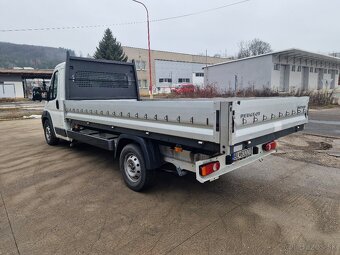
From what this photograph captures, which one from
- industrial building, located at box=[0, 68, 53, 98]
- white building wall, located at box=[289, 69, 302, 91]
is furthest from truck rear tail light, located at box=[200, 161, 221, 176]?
industrial building, located at box=[0, 68, 53, 98]

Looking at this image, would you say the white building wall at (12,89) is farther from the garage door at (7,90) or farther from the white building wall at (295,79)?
the white building wall at (295,79)

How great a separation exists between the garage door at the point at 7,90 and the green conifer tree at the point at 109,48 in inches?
579

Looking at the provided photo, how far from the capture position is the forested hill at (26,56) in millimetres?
56906

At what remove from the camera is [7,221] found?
11.1 feet

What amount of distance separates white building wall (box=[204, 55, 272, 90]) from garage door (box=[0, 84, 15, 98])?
30692 mm

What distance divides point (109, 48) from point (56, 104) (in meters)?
33.6

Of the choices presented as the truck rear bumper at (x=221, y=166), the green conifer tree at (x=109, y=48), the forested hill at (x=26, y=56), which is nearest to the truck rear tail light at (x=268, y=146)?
the truck rear bumper at (x=221, y=166)

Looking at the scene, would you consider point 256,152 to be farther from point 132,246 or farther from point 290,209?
point 132,246

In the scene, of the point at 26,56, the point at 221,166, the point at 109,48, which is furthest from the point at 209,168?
the point at 26,56

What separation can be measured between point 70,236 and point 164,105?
1.98m

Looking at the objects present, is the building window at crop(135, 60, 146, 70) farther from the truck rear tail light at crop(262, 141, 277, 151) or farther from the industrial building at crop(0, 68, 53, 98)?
the truck rear tail light at crop(262, 141, 277, 151)

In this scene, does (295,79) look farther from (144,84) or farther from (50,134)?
(50,134)

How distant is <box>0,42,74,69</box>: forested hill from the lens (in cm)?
5691

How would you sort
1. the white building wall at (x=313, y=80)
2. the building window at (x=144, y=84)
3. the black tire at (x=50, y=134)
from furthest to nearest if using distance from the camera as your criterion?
the building window at (x=144, y=84)
the white building wall at (x=313, y=80)
the black tire at (x=50, y=134)
